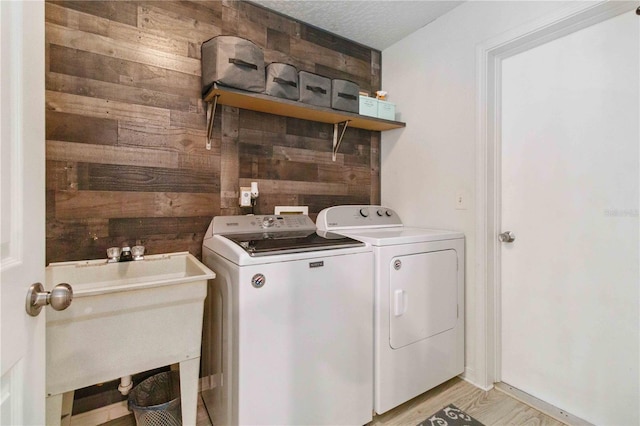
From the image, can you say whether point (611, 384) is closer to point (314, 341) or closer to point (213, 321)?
point (314, 341)

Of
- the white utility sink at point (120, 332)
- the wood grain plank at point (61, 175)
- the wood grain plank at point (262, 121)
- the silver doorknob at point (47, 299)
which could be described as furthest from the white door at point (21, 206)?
the wood grain plank at point (262, 121)

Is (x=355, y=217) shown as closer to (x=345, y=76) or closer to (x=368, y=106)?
(x=368, y=106)

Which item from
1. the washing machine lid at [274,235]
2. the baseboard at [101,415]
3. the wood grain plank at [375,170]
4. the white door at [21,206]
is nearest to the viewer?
the white door at [21,206]

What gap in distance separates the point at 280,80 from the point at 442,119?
3.68 feet

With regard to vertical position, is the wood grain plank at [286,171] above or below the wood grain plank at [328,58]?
below

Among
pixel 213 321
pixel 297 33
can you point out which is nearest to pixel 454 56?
pixel 297 33

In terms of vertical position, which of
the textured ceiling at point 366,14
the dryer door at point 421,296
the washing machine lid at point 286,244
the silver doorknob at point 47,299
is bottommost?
the dryer door at point 421,296

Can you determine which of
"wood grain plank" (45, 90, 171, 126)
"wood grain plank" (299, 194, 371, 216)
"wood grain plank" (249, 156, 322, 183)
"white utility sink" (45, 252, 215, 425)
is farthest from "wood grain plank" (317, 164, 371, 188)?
"white utility sink" (45, 252, 215, 425)

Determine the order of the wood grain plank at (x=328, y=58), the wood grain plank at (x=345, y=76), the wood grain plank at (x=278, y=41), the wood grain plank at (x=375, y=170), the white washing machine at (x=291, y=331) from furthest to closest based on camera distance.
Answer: the wood grain plank at (x=375, y=170)
the wood grain plank at (x=345, y=76)
the wood grain plank at (x=328, y=58)
the wood grain plank at (x=278, y=41)
the white washing machine at (x=291, y=331)

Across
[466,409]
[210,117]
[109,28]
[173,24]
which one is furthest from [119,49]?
[466,409]

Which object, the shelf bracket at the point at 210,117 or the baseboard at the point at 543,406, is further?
the shelf bracket at the point at 210,117

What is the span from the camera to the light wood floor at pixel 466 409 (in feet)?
5.27

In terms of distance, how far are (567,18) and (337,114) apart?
127 cm

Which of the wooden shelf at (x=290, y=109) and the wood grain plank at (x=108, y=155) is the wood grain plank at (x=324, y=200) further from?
the wood grain plank at (x=108, y=155)
